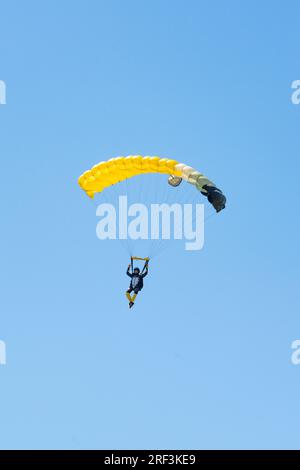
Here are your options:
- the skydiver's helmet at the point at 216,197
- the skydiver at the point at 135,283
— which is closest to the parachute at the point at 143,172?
the skydiver's helmet at the point at 216,197

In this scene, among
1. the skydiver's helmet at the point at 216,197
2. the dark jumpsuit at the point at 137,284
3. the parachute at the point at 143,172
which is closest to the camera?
the skydiver's helmet at the point at 216,197

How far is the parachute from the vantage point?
5831 centimetres

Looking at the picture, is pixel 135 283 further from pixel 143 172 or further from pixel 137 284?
pixel 143 172

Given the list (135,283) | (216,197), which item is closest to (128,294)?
(135,283)

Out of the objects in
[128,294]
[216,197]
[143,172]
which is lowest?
[128,294]

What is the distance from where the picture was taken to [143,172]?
60.7 m

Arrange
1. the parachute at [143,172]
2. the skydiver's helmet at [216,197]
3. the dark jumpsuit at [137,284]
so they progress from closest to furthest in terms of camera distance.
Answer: the skydiver's helmet at [216,197] < the parachute at [143,172] < the dark jumpsuit at [137,284]

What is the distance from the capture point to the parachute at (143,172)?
58312 mm

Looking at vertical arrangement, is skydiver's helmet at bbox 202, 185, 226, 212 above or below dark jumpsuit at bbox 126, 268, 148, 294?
above

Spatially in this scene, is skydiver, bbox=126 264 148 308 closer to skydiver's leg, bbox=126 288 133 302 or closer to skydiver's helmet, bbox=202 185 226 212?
skydiver's leg, bbox=126 288 133 302

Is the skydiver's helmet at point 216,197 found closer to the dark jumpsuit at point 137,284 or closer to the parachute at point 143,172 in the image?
the parachute at point 143,172

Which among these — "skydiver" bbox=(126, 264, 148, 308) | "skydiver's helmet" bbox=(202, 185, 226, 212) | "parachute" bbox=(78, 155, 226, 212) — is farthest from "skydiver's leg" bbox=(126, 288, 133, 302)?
"skydiver's helmet" bbox=(202, 185, 226, 212)
